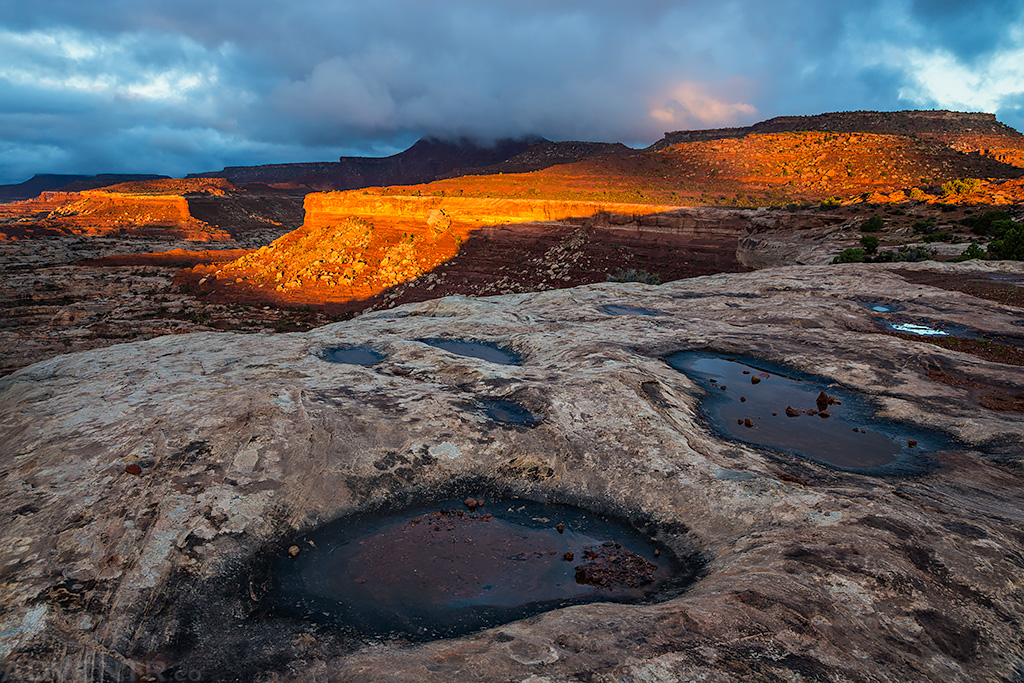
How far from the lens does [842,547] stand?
4.54 m

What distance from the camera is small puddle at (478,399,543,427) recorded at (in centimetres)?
772

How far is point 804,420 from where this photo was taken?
8.50 m

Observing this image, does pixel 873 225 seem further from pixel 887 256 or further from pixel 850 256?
pixel 850 256

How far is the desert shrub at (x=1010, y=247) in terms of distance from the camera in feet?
68.0

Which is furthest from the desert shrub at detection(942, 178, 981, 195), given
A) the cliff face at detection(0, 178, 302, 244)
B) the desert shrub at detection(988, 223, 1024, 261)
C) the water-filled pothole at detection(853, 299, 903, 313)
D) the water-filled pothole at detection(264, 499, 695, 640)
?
the cliff face at detection(0, 178, 302, 244)

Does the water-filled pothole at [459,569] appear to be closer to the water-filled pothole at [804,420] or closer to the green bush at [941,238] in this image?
the water-filled pothole at [804,420]

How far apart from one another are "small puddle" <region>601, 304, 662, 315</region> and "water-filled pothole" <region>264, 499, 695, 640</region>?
10.8 meters

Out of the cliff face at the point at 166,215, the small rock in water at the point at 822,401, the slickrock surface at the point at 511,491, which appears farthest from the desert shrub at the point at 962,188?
the cliff face at the point at 166,215

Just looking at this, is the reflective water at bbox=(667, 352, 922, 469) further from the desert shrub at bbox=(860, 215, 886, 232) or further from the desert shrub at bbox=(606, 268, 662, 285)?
the desert shrub at bbox=(860, 215, 886, 232)

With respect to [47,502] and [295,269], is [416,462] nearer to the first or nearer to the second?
[47,502]

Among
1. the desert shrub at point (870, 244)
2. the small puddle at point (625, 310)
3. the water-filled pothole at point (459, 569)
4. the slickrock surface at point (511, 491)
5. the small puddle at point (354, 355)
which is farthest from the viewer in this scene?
the desert shrub at point (870, 244)

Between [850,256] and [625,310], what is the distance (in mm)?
13646

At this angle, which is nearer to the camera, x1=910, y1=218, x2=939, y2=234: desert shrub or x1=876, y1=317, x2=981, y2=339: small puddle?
x1=876, y1=317, x2=981, y2=339: small puddle

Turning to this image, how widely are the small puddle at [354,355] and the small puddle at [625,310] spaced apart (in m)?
7.82
